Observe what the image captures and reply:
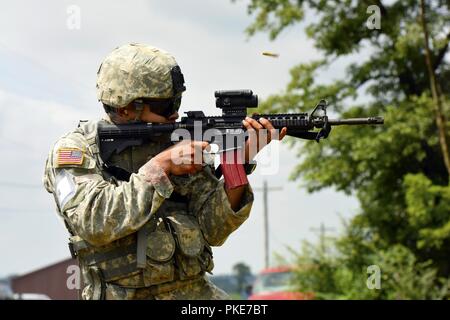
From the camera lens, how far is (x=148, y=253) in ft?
15.2

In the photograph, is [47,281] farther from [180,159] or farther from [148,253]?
[180,159]

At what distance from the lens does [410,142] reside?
742 inches

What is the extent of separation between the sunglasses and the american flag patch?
42 centimetres

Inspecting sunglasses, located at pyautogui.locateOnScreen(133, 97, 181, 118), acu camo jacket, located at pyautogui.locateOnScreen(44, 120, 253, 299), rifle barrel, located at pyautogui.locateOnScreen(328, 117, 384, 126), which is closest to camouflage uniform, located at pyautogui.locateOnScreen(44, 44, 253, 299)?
acu camo jacket, located at pyautogui.locateOnScreen(44, 120, 253, 299)

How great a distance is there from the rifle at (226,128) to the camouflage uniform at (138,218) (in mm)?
81

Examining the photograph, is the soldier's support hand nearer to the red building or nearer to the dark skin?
the dark skin

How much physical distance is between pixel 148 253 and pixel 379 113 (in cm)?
1496

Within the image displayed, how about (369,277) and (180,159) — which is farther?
(369,277)

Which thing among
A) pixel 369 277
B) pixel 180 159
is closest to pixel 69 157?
pixel 180 159

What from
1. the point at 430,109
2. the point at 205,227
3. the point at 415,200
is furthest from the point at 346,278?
the point at 205,227

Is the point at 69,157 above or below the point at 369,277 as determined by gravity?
above

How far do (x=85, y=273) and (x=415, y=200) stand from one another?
14118mm

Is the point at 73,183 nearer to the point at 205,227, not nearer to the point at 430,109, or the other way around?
the point at 205,227

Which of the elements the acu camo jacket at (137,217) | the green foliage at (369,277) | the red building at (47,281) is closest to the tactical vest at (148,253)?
the acu camo jacket at (137,217)
